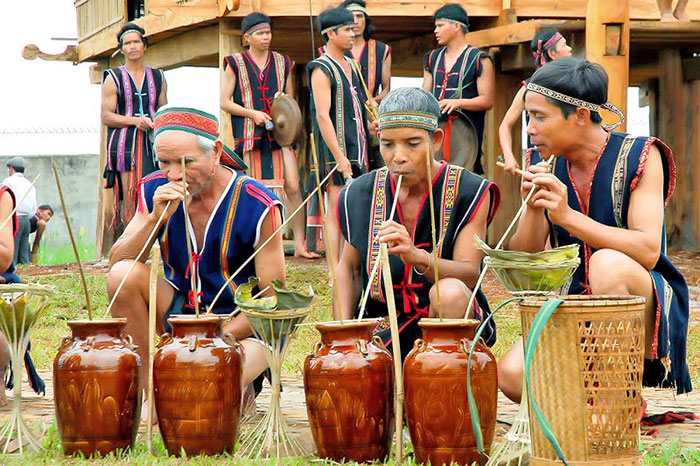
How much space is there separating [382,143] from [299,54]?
30.0 ft

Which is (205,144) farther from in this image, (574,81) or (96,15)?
(96,15)

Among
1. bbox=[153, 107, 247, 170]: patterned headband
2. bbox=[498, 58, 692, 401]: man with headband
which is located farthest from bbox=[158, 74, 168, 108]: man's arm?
bbox=[498, 58, 692, 401]: man with headband

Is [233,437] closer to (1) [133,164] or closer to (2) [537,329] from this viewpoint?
(2) [537,329]

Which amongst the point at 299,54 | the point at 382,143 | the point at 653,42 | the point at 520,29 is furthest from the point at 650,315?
the point at 299,54

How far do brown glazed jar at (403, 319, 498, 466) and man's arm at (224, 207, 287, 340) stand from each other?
1.00 meters

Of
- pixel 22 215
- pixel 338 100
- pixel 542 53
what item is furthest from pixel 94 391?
pixel 22 215

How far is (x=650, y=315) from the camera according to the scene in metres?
4.03

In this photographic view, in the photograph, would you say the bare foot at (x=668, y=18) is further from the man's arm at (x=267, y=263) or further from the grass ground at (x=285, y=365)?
the man's arm at (x=267, y=263)

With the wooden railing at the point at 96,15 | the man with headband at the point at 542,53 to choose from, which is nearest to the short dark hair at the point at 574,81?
the man with headband at the point at 542,53

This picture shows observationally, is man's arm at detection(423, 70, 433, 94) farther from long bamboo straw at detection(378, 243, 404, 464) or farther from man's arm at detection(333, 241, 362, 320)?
long bamboo straw at detection(378, 243, 404, 464)

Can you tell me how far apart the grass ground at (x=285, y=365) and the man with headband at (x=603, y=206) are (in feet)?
1.47

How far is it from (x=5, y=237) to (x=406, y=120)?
1.75 metres

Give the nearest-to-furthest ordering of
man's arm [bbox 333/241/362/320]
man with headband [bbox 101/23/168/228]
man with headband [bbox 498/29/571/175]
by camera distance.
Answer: man's arm [bbox 333/241/362/320] < man with headband [bbox 498/29/571/175] < man with headband [bbox 101/23/168/228]

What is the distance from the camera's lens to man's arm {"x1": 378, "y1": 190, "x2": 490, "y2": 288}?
153 inches
